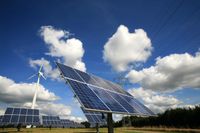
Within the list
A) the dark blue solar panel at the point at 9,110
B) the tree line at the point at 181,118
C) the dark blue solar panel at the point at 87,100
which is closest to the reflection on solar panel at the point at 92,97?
the dark blue solar panel at the point at 87,100

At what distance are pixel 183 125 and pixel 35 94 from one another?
212ft

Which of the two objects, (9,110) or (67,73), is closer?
(67,73)

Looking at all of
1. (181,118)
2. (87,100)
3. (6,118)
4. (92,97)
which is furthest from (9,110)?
(181,118)

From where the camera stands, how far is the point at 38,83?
2228 inches

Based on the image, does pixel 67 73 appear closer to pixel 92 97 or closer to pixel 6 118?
pixel 92 97

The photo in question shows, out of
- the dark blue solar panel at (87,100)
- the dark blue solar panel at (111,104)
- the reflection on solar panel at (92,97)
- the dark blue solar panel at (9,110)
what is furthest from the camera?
the dark blue solar panel at (9,110)

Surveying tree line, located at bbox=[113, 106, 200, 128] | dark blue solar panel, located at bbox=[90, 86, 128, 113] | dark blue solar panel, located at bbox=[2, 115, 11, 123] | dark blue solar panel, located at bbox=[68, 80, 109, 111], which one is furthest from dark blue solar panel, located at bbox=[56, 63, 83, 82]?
tree line, located at bbox=[113, 106, 200, 128]

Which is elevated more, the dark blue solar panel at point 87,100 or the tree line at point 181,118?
the dark blue solar panel at point 87,100

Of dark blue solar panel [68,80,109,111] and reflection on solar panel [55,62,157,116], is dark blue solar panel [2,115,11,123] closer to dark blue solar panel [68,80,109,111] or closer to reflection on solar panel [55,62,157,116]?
reflection on solar panel [55,62,157,116]

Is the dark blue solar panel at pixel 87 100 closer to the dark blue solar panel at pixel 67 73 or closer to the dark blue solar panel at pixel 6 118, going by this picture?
the dark blue solar panel at pixel 67 73

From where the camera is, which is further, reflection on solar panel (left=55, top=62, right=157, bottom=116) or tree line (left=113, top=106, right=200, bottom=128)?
tree line (left=113, top=106, right=200, bottom=128)

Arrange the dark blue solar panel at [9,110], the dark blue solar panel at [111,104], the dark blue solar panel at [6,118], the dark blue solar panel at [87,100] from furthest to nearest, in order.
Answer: the dark blue solar panel at [9,110]
the dark blue solar panel at [6,118]
the dark blue solar panel at [111,104]
the dark blue solar panel at [87,100]

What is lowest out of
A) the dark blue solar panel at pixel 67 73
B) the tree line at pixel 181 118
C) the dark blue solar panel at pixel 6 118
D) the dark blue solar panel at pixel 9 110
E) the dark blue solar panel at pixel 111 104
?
the tree line at pixel 181 118

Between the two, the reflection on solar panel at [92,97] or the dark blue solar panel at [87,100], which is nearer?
the dark blue solar panel at [87,100]
